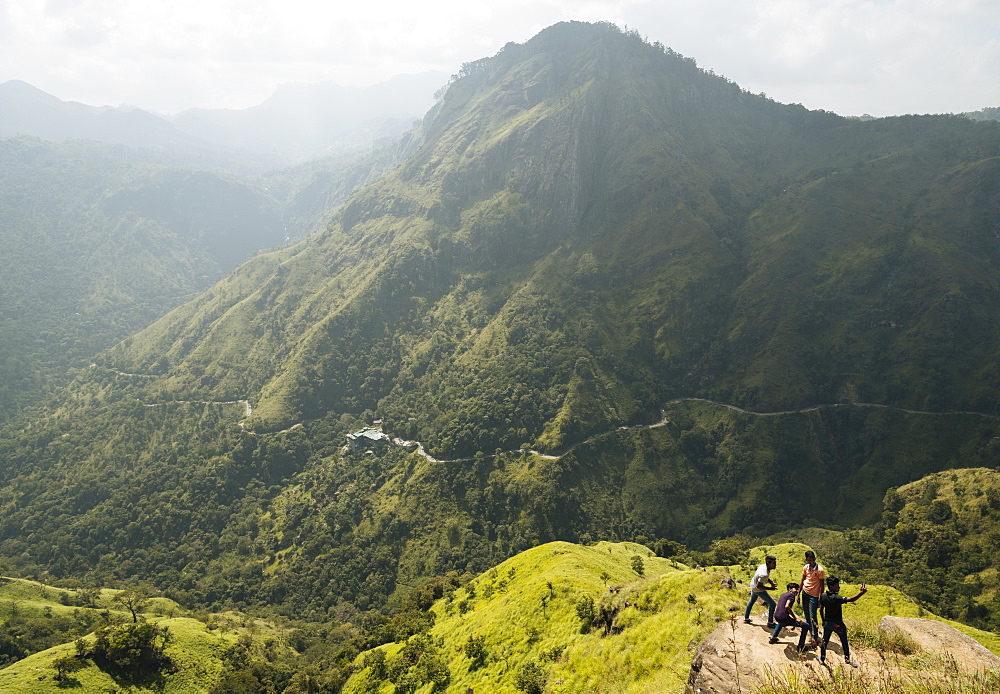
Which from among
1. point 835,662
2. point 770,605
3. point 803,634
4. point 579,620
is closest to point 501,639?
point 579,620

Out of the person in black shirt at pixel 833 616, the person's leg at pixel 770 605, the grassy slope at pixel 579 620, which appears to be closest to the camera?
the person in black shirt at pixel 833 616

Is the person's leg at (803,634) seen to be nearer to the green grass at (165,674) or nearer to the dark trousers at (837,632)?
the dark trousers at (837,632)

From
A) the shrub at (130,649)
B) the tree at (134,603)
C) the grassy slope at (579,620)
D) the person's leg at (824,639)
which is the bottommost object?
the tree at (134,603)

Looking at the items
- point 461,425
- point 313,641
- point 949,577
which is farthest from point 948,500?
point 313,641

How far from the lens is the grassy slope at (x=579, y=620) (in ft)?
116

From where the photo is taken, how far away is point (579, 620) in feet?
169

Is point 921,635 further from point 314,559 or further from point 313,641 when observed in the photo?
point 314,559

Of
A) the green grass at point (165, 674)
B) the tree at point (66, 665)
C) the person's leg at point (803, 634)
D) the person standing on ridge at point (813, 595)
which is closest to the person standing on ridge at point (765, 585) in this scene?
the person's leg at point (803, 634)

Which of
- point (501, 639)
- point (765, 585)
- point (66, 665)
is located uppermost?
point (765, 585)

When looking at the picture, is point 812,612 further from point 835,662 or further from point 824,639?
point 835,662

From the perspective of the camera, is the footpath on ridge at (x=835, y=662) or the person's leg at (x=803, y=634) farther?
the person's leg at (x=803, y=634)

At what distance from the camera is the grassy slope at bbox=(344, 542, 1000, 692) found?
35.3 meters

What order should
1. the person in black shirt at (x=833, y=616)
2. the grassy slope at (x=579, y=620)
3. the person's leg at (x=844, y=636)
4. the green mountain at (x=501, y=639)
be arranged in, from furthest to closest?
the grassy slope at (x=579, y=620) < the green mountain at (x=501, y=639) < the person in black shirt at (x=833, y=616) < the person's leg at (x=844, y=636)

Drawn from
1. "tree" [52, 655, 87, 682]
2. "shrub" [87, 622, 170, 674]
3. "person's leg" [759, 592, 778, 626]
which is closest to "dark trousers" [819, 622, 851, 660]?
"person's leg" [759, 592, 778, 626]
